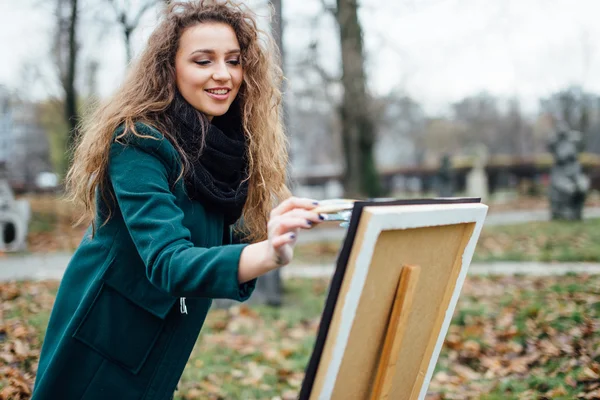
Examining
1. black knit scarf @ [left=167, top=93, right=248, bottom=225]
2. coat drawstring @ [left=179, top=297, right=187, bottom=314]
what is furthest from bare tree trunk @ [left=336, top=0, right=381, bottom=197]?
coat drawstring @ [left=179, top=297, right=187, bottom=314]

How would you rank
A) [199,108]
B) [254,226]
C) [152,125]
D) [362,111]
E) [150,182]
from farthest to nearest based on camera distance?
[362,111], [254,226], [199,108], [152,125], [150,182]

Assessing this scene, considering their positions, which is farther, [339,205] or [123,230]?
[123,230]

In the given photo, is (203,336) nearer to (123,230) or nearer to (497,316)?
(497,316)

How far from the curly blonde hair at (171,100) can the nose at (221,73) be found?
161 mm

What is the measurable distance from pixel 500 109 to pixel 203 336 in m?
42.5

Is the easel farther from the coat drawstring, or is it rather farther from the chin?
the chin

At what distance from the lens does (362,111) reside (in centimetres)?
1498

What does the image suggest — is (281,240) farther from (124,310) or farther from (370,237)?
(124,310)

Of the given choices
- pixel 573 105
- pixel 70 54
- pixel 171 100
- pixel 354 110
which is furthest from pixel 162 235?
pixel 573 105

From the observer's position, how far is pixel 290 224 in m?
1.38

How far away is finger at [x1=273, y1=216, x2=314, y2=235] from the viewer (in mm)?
1373

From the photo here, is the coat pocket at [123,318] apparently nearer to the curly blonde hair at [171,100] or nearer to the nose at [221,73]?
the curly blonde hair at [171,100]

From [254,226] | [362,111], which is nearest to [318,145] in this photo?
[362,111]

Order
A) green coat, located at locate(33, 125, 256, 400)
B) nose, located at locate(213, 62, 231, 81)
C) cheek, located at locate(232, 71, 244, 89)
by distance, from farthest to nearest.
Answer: cheek, located at locate(232, 71, 244, 89), nose, located at locate(213, 62, 231, 81), green coat, located at locate(33, 125, 256, 400)
